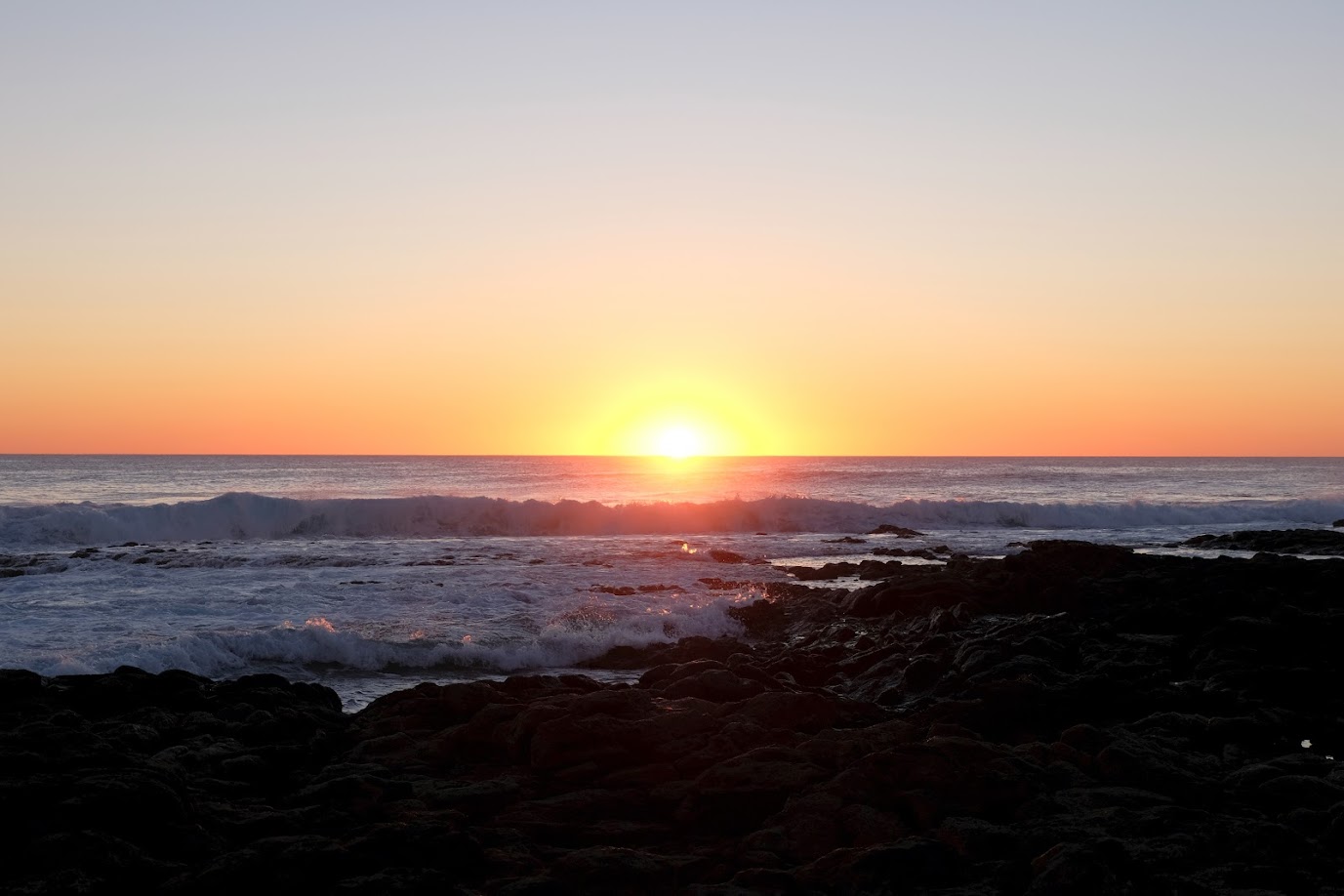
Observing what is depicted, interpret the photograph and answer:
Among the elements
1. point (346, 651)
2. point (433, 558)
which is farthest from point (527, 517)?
point (346, 651)

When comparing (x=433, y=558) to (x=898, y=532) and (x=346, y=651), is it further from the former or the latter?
(x=898, y=532)

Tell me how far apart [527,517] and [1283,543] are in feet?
95.2

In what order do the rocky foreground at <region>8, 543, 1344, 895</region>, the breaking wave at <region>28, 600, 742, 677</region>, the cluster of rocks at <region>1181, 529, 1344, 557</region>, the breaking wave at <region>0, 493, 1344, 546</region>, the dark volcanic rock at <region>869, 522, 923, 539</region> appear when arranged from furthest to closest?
the breaking wave at <region>0, 493, 1344, 546</region>, the dark volcanic rock at <region>869, 522, 923, 539</region>, the cluster of rocks at <region>1181, 529, 1344, 557</region>, the breaking wave at <region>28, 600, 742, 677</region>, the rocky foreground at <region>8, 543, 1344, 895</region>

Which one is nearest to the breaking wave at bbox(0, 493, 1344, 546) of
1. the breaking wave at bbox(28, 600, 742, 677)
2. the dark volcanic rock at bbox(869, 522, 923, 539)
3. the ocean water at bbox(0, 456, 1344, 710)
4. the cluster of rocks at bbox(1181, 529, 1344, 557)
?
the ocean water at bbox(0, 456, 1344, 710)

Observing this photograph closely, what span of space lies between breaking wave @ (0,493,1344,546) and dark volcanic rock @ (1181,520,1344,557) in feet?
53.6

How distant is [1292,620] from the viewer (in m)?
13.9

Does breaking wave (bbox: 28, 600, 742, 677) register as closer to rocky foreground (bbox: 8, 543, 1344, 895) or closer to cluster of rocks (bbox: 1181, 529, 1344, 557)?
rocky foreground (bbox: 8, 543, 1344, 895)

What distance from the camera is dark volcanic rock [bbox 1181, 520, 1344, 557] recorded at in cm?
2859

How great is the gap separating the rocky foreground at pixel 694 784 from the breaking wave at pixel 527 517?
34764 millimetres

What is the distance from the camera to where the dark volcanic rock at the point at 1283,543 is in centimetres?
2859

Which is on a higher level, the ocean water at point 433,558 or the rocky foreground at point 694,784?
the rocky foreground at point 694,784

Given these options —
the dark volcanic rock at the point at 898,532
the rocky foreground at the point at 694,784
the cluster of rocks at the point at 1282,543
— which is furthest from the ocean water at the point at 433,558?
the rocky foreground at the point at 694,784

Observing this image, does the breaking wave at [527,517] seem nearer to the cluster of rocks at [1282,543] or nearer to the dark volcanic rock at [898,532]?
the dark volcanic rock at [898,532]

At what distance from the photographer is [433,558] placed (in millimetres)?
30250
